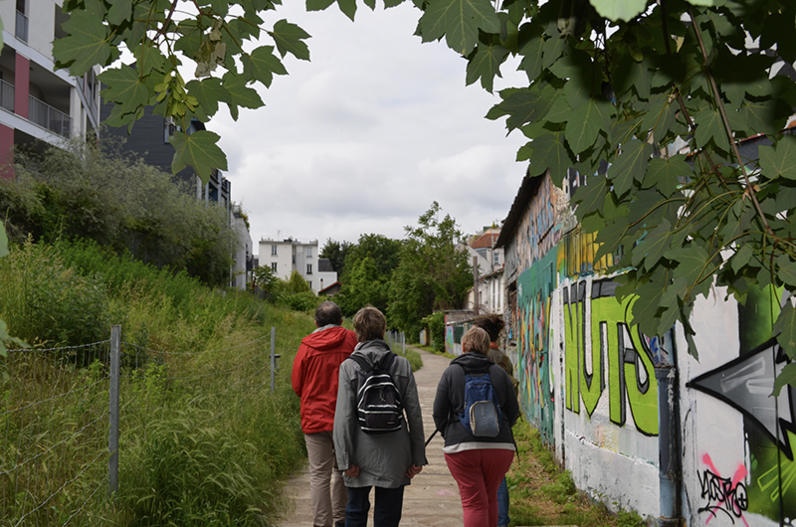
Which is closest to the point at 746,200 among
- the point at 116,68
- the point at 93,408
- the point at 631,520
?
the point at 116,68

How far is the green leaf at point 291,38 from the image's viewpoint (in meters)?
1.81

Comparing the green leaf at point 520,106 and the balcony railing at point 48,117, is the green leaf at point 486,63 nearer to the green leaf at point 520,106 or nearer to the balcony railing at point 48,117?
the green leaf at point 520,106

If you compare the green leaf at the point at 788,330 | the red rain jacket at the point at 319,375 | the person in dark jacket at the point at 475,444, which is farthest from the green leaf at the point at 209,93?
the red rain jacket at the point at 319,375

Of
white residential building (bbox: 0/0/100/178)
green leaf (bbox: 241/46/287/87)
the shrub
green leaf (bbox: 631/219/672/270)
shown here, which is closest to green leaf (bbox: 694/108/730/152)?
green leaf (bbox: 631/219/672/270)

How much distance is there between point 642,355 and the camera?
479 cm

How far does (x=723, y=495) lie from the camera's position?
3785mm

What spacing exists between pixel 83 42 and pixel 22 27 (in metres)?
21.6

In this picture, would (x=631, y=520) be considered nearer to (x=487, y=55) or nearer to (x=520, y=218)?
(x=487, y=55)

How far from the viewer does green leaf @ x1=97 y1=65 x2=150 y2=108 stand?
5.57 ft

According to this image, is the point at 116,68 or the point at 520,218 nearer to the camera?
the point at 116,68

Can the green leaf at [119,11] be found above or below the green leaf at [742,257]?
above

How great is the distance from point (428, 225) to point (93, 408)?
45223mm

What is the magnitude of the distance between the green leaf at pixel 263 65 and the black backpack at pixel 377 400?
2.38m

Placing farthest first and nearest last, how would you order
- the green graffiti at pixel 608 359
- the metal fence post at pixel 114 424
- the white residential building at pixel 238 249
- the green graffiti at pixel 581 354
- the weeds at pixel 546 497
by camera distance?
the white residential building at pixel 238 249 → the green graffiti at pixel 581 354 → the weeds at pixel 546 497 → the green graffiti at pixel 608 359 → the metal fence post at pixel 114 424
